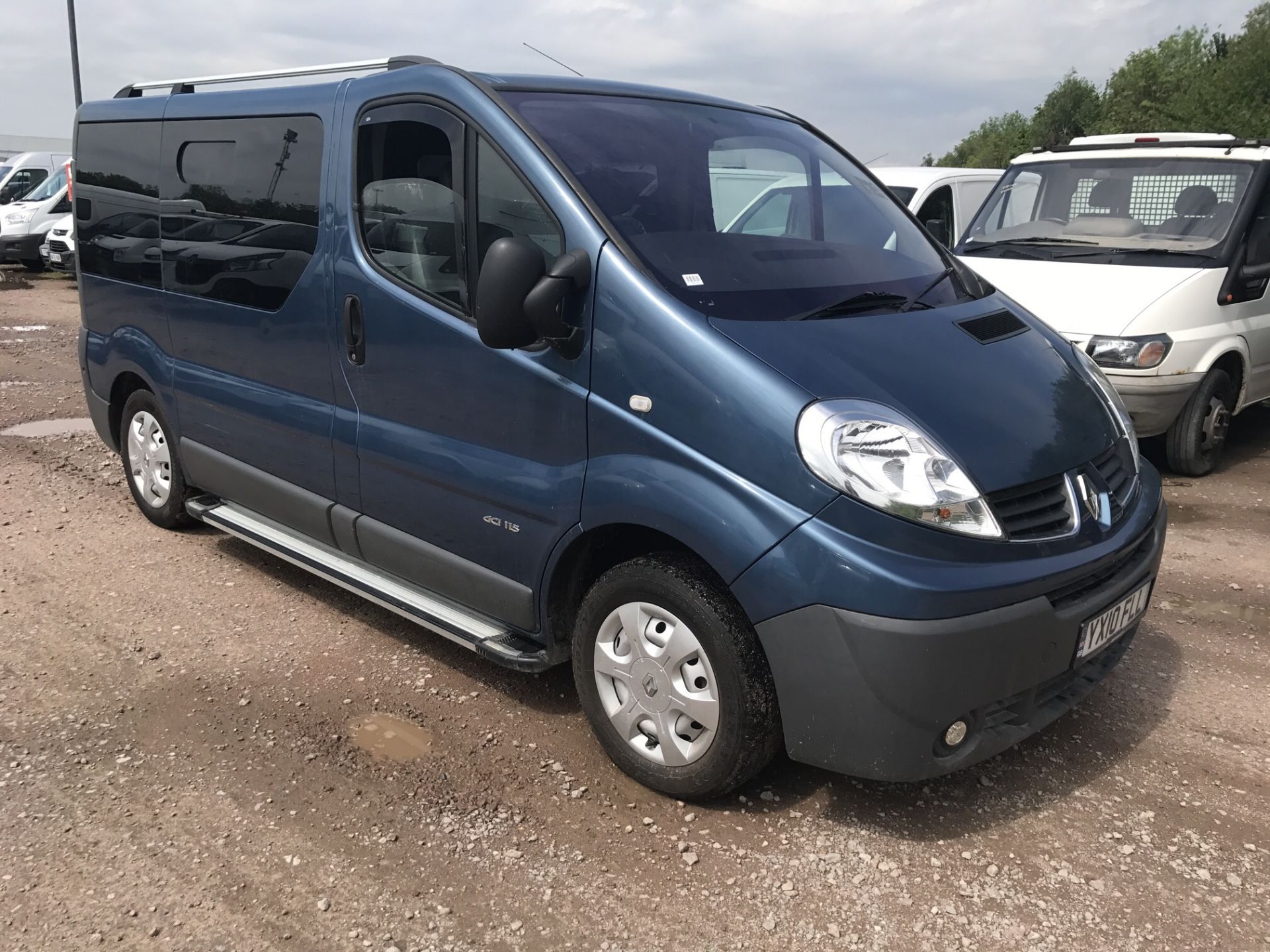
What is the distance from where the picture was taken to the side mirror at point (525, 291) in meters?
3.01

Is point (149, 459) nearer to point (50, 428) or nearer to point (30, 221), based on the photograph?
point (50, 428)

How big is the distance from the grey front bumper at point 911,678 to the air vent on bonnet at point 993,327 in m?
0.82

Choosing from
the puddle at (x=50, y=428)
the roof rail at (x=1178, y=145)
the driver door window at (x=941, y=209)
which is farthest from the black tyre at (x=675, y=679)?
the driver door window at (x=941, y=209)

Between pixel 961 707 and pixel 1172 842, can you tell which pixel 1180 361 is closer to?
pixel 1172 842

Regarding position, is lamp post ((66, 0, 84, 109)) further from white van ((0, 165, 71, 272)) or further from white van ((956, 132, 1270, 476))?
white van ((956, 132, 1270, 476))

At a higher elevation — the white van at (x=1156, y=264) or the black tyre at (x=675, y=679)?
the white van at (x=1156, y=264)

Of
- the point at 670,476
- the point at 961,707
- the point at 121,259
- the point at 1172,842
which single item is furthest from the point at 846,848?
the point at 121,259

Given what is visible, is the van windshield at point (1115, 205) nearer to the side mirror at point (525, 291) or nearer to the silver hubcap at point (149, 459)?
the side mirror at point (525, 291)

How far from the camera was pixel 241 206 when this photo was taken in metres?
4.43

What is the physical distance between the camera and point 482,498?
3.48 meters

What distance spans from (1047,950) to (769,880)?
694mm

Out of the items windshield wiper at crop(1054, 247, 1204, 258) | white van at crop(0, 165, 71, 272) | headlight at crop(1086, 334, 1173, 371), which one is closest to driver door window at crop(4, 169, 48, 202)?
white van at crop(0, 165, 71, 272)

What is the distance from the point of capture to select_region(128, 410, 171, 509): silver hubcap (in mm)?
5355

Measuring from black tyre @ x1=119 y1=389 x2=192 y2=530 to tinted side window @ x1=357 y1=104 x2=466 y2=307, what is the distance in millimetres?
2049
